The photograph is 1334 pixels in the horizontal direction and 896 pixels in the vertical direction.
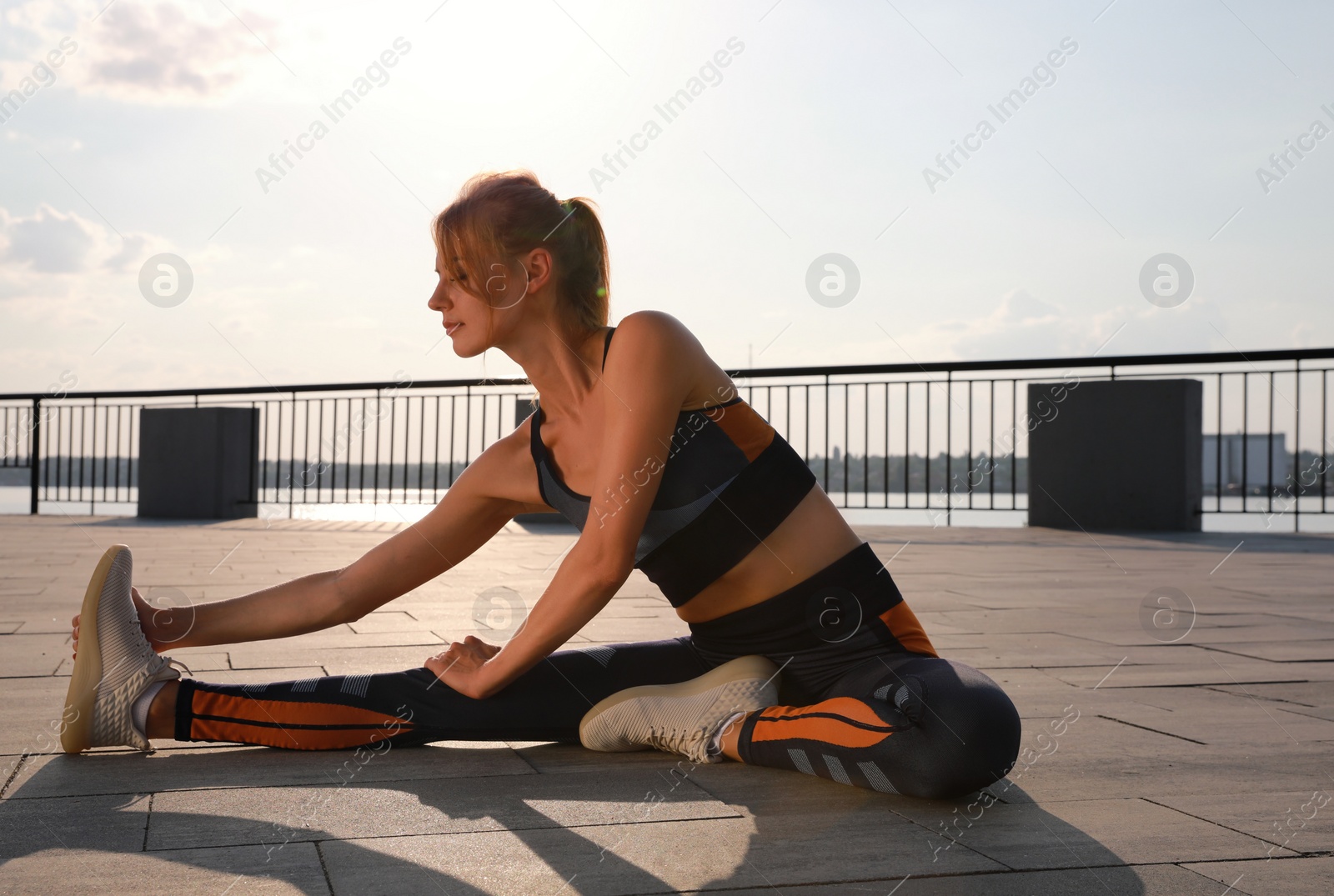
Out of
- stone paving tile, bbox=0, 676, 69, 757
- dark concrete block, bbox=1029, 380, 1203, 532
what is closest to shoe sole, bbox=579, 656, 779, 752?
stone paving tile, bbox=0, 676, 69, 757

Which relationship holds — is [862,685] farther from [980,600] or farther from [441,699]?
[980,600]

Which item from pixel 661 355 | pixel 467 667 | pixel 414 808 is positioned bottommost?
pixel 414 808

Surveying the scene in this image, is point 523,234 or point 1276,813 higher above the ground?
point 523,234

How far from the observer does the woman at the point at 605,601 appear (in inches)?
71.6

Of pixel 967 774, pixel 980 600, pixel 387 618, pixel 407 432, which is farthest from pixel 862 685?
pixel 407 432

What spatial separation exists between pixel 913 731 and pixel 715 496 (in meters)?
0.51

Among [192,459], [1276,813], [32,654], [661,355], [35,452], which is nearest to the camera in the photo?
[1276,813]

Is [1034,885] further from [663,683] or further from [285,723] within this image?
[285,723]

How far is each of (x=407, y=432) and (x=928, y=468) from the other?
503cm

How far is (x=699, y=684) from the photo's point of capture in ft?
6.55

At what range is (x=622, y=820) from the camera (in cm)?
158

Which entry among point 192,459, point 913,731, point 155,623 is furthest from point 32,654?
point 192,459

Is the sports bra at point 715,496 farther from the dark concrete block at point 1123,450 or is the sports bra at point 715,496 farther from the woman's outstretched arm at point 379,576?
the dark concrete block at point 1123,450

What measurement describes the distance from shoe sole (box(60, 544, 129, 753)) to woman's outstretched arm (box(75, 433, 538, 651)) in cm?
15
